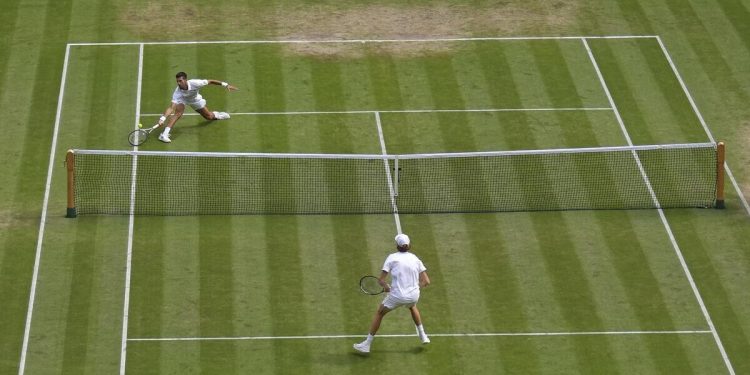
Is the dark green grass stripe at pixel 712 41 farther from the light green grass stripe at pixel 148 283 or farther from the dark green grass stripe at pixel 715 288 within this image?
the light green grass stripe at pixel 148 283

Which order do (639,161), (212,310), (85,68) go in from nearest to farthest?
1. (212,310)
2. (639,161)
3. (85,68)

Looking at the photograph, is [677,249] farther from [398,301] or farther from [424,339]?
[398,301]

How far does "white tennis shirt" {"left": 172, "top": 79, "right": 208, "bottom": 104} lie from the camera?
37781mm

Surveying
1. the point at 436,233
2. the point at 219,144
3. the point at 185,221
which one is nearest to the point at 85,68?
the point at 219,144

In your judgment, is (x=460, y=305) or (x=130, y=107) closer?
(x=460, y=305)

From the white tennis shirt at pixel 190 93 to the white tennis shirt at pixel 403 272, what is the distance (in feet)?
33.4

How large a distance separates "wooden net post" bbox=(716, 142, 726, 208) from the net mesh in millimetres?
306

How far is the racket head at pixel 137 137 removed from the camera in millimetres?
37531

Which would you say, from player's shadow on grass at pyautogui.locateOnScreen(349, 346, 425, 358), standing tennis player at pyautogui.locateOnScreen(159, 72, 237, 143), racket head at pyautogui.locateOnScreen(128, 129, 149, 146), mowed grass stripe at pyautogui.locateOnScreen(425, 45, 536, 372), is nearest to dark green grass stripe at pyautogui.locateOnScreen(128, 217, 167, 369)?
player's shadow on grass at pyautogui.locateOnScreen(349, 346, 425, 358)

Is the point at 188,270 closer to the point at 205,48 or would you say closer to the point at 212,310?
the point at 212,310

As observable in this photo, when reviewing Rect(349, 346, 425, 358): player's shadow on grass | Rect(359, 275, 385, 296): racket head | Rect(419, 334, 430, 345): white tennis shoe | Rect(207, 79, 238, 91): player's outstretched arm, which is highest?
Rect(207, 79, 238, 91): player's outstretched arm

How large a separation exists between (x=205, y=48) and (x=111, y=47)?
7.67 ft

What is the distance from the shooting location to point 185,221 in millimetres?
34312

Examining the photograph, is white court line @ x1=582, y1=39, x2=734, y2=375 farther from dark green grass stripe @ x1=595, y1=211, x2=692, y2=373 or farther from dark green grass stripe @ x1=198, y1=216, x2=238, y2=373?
dark green grass stripe @ x1=198, y1=216, x2=238, y2=373
